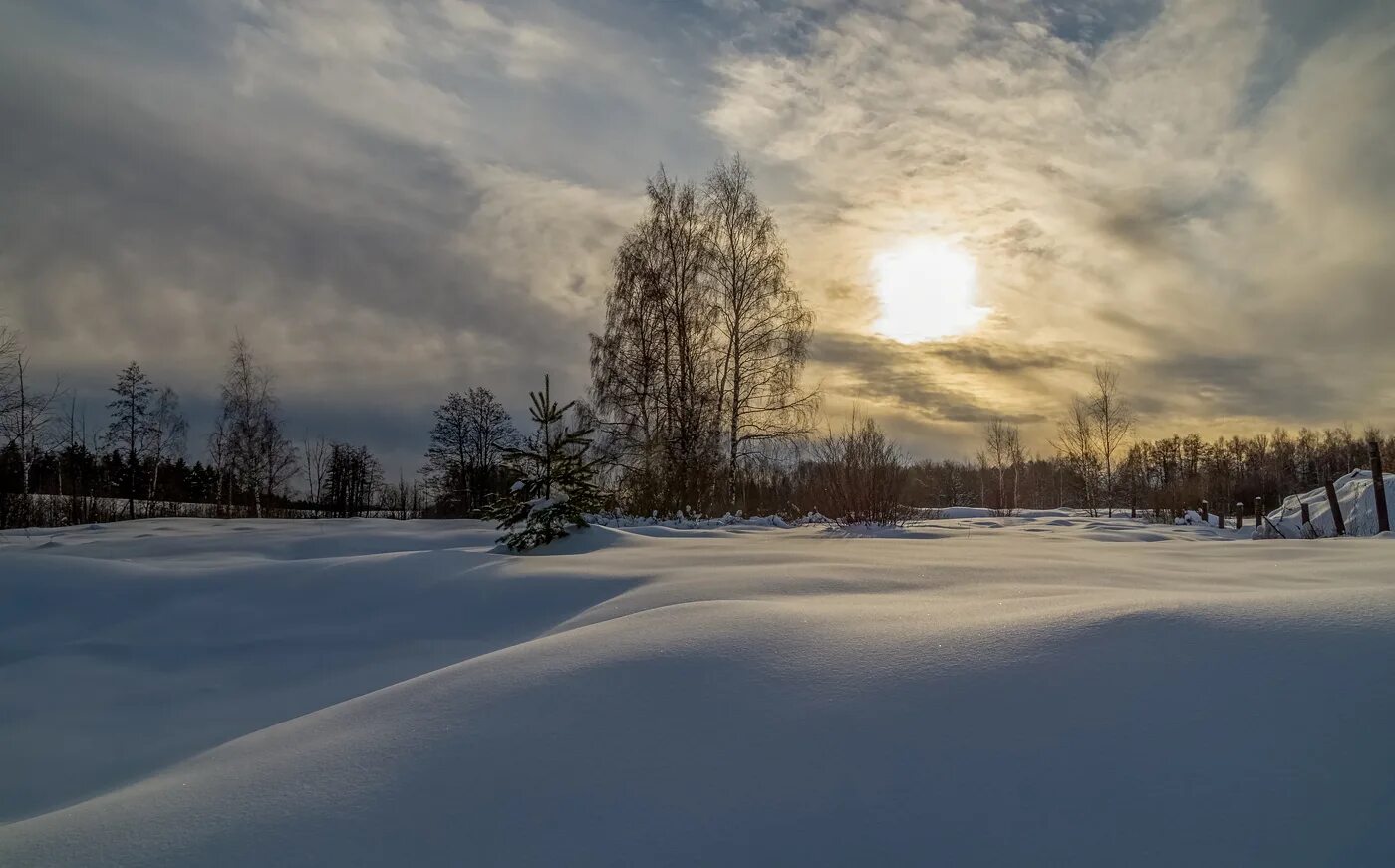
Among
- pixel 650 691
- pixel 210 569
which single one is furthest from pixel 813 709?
pixel 210 569

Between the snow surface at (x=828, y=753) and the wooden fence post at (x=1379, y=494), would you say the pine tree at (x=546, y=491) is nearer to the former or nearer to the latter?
the snow surface at (x=828, y=753)

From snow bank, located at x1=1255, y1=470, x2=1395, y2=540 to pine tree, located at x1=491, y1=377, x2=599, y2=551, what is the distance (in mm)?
11759

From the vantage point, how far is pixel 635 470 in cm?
1562

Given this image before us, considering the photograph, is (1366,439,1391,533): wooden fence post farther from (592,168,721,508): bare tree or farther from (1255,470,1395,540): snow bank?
(592,168,721,508): bare tree

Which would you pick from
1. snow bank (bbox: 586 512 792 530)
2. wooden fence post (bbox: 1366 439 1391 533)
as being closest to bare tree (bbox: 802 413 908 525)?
snow bank (bbox: 586 512 792 530)

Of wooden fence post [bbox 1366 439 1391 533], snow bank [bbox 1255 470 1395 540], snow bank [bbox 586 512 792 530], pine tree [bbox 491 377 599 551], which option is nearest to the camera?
pine tree [bbox 491 377 599 551]

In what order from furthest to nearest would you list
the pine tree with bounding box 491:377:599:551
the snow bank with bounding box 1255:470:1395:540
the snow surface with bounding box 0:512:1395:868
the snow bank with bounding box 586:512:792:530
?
the snow bank with bounding box 1255:470:1395:540 → the snow bank with bounding box 586:512:792:530 → the pine tree with bounding box 491:377:599:551 → the snow surface with bounding box 0:512:1395:868

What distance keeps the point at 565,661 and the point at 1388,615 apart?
1.93 meters

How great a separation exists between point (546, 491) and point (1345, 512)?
18.5 m

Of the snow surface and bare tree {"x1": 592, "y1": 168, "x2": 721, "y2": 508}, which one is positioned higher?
bare tree {"x1": 592, "y1": 168, "x2": 721, "y2": 508}

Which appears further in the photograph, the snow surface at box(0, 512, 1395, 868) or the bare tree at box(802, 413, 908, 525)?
the bare tree at box(802, 413, 908, 525)

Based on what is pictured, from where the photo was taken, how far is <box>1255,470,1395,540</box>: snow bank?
13232 mm

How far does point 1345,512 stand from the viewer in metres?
15.8

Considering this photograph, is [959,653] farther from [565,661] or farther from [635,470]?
[635,470]
